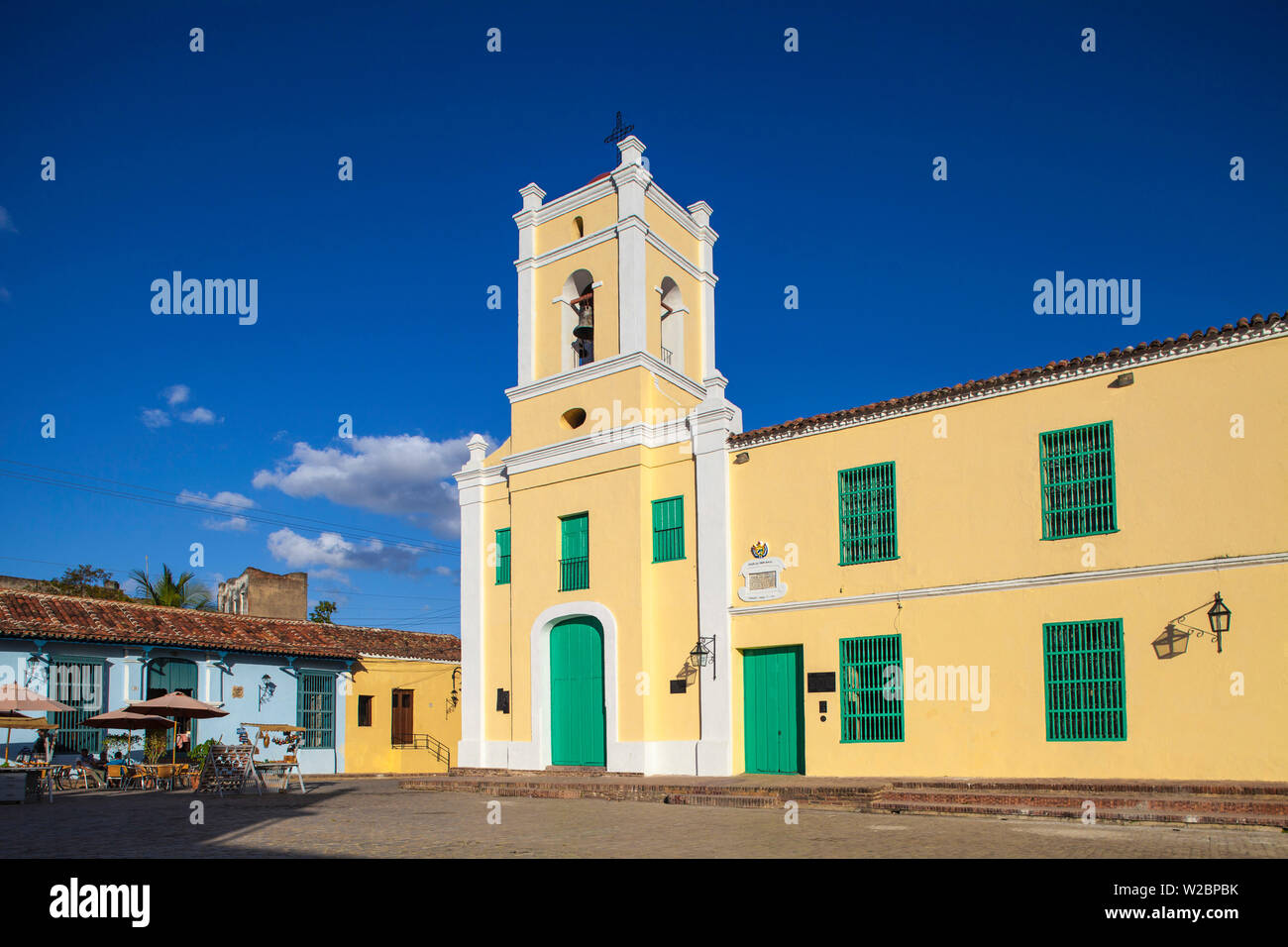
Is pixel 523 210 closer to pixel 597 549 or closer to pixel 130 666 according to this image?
pixel 597 549

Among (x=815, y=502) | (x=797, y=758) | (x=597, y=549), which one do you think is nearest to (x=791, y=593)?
(x=815, y=502)

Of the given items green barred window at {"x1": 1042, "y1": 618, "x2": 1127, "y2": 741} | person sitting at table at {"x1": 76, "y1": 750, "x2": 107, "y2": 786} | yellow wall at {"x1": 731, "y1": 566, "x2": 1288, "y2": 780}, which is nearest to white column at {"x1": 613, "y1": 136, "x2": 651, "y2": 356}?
yellow wall at {"x1": 731, "y1": 566, "x2": 1288, "y2": 780}

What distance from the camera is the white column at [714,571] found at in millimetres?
18344

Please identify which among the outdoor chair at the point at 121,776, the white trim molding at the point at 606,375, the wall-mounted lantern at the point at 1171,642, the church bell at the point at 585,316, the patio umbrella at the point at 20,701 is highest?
the church bell at the point at 585,316

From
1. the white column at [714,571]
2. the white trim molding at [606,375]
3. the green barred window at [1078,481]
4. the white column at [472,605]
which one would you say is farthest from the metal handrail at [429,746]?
the green barred window at [1078,481]

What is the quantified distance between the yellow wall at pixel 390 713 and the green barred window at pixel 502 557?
9032mm

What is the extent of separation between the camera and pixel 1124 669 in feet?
47.2

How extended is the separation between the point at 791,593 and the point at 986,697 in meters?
3.75

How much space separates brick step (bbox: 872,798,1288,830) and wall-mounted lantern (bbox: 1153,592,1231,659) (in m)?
2.73

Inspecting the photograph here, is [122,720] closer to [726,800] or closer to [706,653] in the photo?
[706,653]

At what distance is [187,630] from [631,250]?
14517 millimetres

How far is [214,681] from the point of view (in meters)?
25.6

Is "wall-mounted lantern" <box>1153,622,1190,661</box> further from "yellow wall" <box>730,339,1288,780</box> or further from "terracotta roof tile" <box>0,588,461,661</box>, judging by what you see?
"terracotta roof tile" <box>0,588,461,661</box>

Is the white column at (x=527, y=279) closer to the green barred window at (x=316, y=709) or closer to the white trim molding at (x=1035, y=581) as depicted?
the white trim molding at (x=1035, y=581)
